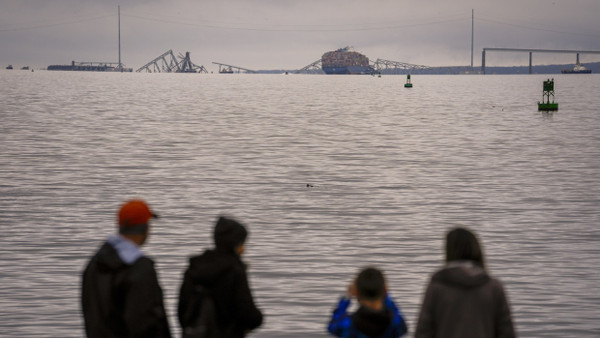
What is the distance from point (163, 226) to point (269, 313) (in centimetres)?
951

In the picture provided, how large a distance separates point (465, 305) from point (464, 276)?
0.27m

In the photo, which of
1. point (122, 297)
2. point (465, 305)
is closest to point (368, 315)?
point (465, 305)

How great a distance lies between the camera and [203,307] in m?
7.63

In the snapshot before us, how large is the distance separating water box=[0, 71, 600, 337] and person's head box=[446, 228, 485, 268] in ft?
25.4

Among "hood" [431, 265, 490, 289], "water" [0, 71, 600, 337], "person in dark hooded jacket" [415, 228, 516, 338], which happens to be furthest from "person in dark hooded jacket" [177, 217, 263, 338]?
"water" [0, 71, 600, 337]

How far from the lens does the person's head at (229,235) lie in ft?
24.9

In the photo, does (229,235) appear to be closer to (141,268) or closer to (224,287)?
(224,287)

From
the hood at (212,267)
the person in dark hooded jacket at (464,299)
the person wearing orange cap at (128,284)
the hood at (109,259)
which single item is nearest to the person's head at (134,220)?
the person wearing orange cap at (128,284)

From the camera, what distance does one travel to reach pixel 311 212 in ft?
89.7

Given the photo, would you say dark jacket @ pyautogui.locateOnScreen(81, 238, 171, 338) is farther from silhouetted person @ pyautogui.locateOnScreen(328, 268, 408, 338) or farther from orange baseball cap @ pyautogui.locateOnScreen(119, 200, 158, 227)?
silhouetted person @ pyautogui.locateOnScreen(328, 268, 408, 338)

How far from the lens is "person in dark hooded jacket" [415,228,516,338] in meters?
6.99

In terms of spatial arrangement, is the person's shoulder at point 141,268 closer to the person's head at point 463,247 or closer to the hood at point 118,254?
the hood at point 118,254

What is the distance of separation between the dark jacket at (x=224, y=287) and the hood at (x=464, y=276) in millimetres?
1616

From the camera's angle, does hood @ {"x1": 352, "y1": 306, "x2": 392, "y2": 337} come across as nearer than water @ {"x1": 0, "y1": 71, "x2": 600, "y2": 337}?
Yes
